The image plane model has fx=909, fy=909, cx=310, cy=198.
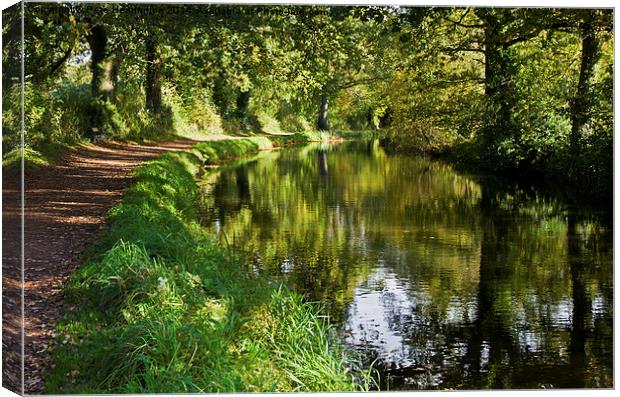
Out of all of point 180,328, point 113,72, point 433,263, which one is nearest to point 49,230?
point 113,72

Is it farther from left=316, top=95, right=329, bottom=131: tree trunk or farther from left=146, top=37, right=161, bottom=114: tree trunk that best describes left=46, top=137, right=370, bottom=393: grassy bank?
left=316, top=95, right=329, bottom=131: tree trunk

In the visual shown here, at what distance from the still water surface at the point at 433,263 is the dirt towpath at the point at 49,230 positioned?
144cm

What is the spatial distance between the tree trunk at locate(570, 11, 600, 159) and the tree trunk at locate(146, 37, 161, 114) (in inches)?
145

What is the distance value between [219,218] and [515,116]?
4.63 metres

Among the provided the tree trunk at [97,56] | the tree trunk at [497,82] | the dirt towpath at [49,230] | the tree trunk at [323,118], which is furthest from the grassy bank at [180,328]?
the tree trunk at [497,82]

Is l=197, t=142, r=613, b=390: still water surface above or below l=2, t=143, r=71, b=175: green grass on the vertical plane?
below

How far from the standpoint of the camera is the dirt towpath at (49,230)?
19.3 feet

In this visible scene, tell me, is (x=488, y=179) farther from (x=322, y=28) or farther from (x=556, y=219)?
(x=322, y=28)

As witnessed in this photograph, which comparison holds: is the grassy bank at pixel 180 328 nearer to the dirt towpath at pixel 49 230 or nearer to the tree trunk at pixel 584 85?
the dirt towpath at pixel 49 230

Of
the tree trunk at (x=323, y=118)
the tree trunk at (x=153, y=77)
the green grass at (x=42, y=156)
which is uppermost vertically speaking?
the tree trunk at (x=153, y=77)

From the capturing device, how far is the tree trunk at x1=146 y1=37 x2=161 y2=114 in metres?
8.42

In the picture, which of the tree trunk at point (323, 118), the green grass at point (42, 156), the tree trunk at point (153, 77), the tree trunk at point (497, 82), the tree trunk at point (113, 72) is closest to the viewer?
the tree trunk at point (497, 82)

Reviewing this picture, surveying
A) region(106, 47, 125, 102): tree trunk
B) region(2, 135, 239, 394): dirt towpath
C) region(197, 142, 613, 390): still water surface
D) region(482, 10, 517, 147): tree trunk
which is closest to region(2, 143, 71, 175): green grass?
region(2, 135, 239, 394): dirt towpath

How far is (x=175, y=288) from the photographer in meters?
6.80
